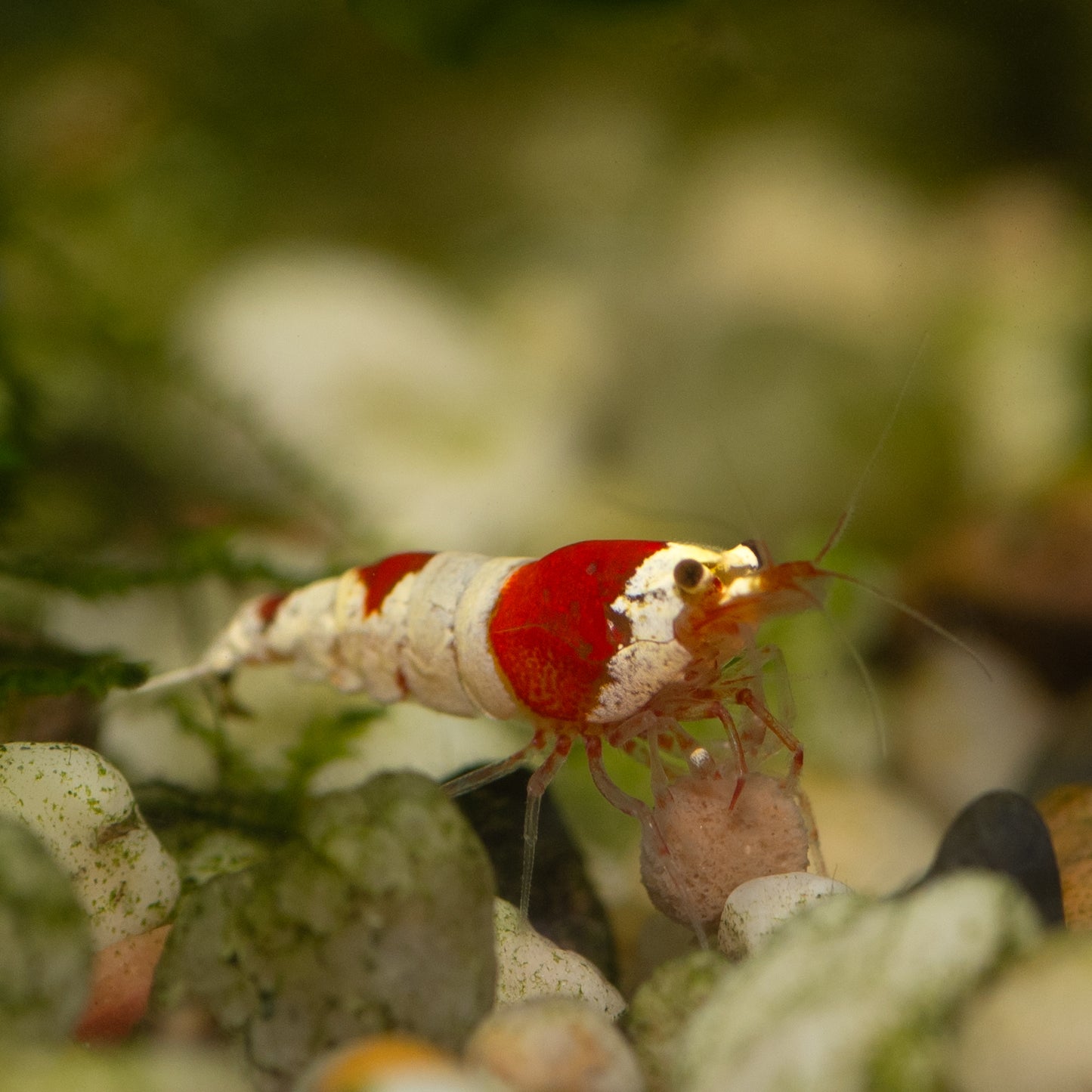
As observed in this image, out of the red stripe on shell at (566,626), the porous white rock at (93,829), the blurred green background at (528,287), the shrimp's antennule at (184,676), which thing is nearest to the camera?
the porous white rock at (93,829)

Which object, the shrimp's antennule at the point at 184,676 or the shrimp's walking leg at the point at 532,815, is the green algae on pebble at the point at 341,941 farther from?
the shrimp's antennule at the point at 184,676

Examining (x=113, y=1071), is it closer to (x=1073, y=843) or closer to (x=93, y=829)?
(x=93, y=829)

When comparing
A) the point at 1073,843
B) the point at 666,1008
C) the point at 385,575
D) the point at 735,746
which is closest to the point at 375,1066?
the point at 666,1008

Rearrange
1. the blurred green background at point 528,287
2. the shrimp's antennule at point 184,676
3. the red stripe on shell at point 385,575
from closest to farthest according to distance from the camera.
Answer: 1. the red stripe on shell at point 385,575
2. the shrimp's antennule at point 184,676
3. the blurred green background at point 528,287

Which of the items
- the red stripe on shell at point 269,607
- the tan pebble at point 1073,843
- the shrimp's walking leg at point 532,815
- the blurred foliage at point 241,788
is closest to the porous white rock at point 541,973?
the shrimp's walking leg at point 532,815

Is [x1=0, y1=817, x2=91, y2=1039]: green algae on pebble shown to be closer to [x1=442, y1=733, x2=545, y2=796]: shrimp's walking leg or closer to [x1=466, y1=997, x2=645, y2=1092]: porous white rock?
[x1=466, y1=997, x2=645, y2=1092]: porous white rock

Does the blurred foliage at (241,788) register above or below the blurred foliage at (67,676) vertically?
below

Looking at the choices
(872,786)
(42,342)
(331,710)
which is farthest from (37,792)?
(42,342)
